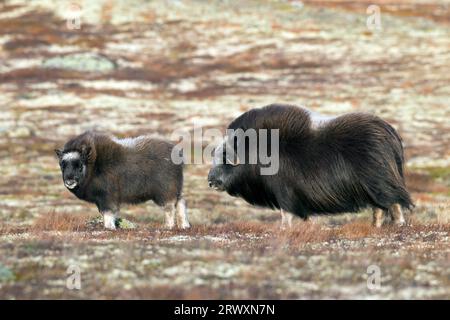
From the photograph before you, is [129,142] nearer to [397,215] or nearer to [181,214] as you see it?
[181,214]

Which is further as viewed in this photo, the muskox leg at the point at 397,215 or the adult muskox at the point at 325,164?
the muskox leg at the point at 397,215

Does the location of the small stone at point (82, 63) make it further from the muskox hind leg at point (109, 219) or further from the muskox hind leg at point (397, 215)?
the muskox hind leg at point (397, 215)

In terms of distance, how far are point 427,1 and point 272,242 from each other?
317 feet

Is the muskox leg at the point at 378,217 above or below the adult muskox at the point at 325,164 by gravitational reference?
below

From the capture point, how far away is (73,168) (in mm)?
12445

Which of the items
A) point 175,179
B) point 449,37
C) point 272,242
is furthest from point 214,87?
point 272,242

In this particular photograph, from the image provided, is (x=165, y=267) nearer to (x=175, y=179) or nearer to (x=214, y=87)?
(x=175, y=179)

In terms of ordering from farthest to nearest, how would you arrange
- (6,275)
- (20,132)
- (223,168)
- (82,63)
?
1. (82,63)
2. (20,132)
3. (223,168)
4. (6,275)

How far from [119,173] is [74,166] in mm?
816

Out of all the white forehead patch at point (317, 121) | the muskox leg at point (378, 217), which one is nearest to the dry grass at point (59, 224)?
the white forehead patch at point (317, 121)

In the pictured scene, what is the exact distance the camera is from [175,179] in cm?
1339

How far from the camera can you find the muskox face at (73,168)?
12328mm

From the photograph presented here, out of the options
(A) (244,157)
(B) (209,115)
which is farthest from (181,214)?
(B) (209,115)

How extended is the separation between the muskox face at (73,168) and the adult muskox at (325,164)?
2485 mm
